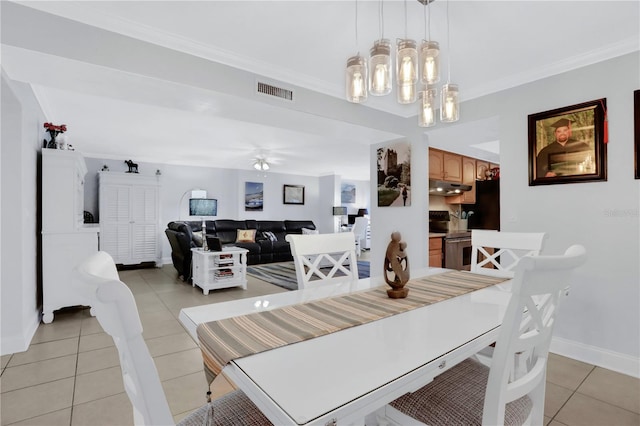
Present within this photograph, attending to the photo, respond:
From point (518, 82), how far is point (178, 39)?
2871 mm

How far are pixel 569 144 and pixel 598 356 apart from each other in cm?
165

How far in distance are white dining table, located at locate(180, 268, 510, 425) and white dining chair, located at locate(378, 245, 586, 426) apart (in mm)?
116

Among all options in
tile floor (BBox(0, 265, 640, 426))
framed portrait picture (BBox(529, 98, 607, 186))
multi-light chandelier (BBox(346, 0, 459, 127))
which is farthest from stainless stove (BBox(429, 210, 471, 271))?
multi-light chandelier (BBox(346, 0, 459, 127))

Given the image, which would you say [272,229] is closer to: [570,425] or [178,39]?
[178,39]

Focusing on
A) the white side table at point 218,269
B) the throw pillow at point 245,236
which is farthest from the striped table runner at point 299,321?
the throw pillow at point 245,236

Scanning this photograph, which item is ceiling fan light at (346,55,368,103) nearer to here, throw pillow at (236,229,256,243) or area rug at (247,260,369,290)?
area rug at (247,260,369,290)

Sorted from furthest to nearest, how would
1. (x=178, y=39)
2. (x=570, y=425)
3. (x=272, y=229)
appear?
(x=272, y=229)
(x=178, y=39)
(x=570, y=425)

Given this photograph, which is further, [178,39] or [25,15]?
[178,39]

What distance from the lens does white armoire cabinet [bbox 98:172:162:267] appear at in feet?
20.5

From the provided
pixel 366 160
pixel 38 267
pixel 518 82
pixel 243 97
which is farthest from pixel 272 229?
pixel 518 82

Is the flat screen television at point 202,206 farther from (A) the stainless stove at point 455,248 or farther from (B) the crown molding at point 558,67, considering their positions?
(B) the crown molding at point 558,67

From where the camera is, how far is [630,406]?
1865mm

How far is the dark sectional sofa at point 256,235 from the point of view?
5438mm

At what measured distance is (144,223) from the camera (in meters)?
6.61
